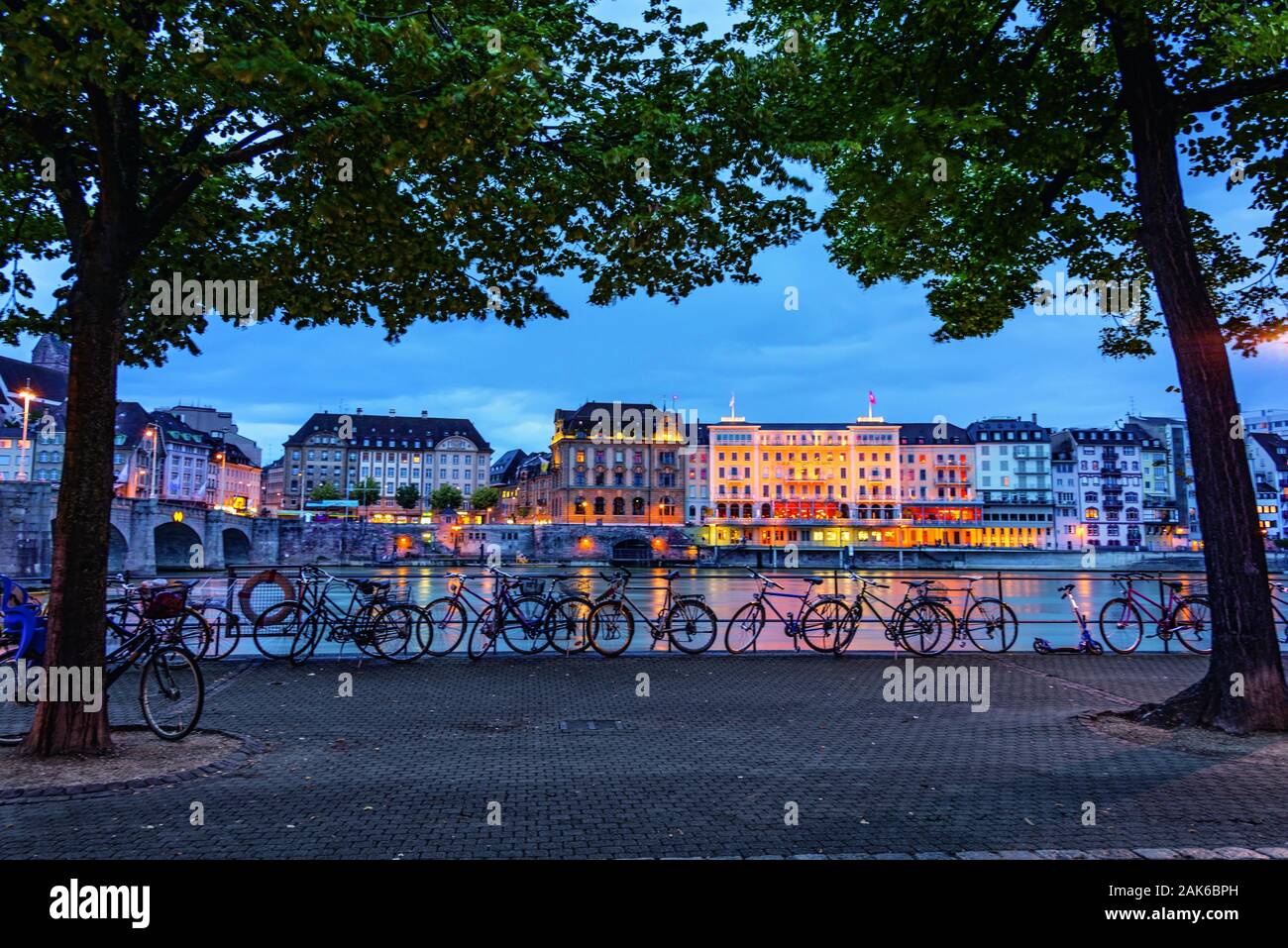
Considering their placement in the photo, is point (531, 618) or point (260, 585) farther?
point (260, 585)

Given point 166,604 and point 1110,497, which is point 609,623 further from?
point 1110,497

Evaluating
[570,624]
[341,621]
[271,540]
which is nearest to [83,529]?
[341,621]

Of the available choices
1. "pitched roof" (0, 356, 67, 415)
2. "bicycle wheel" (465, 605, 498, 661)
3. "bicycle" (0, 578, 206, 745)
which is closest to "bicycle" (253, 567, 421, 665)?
"bicycle wheel" (465, 605, 498, 661)

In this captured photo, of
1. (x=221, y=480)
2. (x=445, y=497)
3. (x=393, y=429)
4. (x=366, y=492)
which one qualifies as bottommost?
(x=445, y=497)

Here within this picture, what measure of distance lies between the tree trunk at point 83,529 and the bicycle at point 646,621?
733cm

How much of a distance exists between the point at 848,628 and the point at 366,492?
410ft

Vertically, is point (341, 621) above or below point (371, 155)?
below

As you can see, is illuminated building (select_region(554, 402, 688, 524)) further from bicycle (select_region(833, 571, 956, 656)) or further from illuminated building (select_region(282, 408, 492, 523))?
bicycle (select_region(833, 571, 956, 656))

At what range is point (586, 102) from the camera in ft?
25.7

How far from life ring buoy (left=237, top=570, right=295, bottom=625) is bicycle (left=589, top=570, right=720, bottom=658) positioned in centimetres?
494

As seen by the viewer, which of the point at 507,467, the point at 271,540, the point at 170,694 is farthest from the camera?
the point at 507,467

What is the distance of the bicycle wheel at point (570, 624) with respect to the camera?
13.0 metres

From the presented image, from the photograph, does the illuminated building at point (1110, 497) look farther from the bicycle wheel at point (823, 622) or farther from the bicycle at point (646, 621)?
the bicycle at point (646, 621)

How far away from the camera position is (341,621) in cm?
1236
